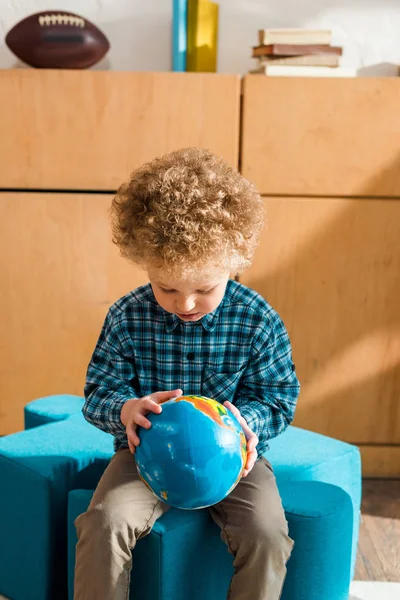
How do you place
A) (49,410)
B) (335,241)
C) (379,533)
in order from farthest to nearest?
(335,241) < (379,533) < (49,410)

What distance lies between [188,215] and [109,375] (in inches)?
18.6

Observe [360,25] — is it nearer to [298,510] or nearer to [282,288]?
[282,288]

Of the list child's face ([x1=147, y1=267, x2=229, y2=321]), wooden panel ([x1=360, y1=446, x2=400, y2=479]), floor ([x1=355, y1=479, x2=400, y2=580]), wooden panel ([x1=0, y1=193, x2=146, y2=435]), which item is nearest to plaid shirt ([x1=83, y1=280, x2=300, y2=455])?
child's face ([x1=147, y1=267, x2=229, y2=321])

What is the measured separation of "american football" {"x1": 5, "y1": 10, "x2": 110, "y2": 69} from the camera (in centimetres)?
273

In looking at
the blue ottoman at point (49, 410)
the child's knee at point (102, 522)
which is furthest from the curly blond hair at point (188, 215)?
the blue ottoman at point (49, 410)

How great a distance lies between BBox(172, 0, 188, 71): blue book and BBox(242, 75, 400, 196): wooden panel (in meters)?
0.33

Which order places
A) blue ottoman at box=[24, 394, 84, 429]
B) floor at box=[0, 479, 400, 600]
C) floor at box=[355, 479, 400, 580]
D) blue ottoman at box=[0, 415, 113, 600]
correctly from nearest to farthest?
1. blue ottoman at box=[0, 415, 113, 600]
2. floor at box=[0, 479, 400, 600]
3. floor at box=[355, 479, 400, 580]
4. blue ottoman at box=[24, 394, 84, 429]

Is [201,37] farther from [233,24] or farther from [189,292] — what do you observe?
[189,292]

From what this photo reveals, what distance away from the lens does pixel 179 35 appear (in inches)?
115

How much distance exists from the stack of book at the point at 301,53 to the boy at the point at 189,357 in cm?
130

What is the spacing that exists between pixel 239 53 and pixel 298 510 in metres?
2.14

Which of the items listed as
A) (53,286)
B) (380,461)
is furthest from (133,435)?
(380,461)

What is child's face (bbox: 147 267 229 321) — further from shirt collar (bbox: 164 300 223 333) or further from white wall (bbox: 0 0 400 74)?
white wall (bbox: 0 0 400 74)

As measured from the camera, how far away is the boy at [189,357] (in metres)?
1.51
